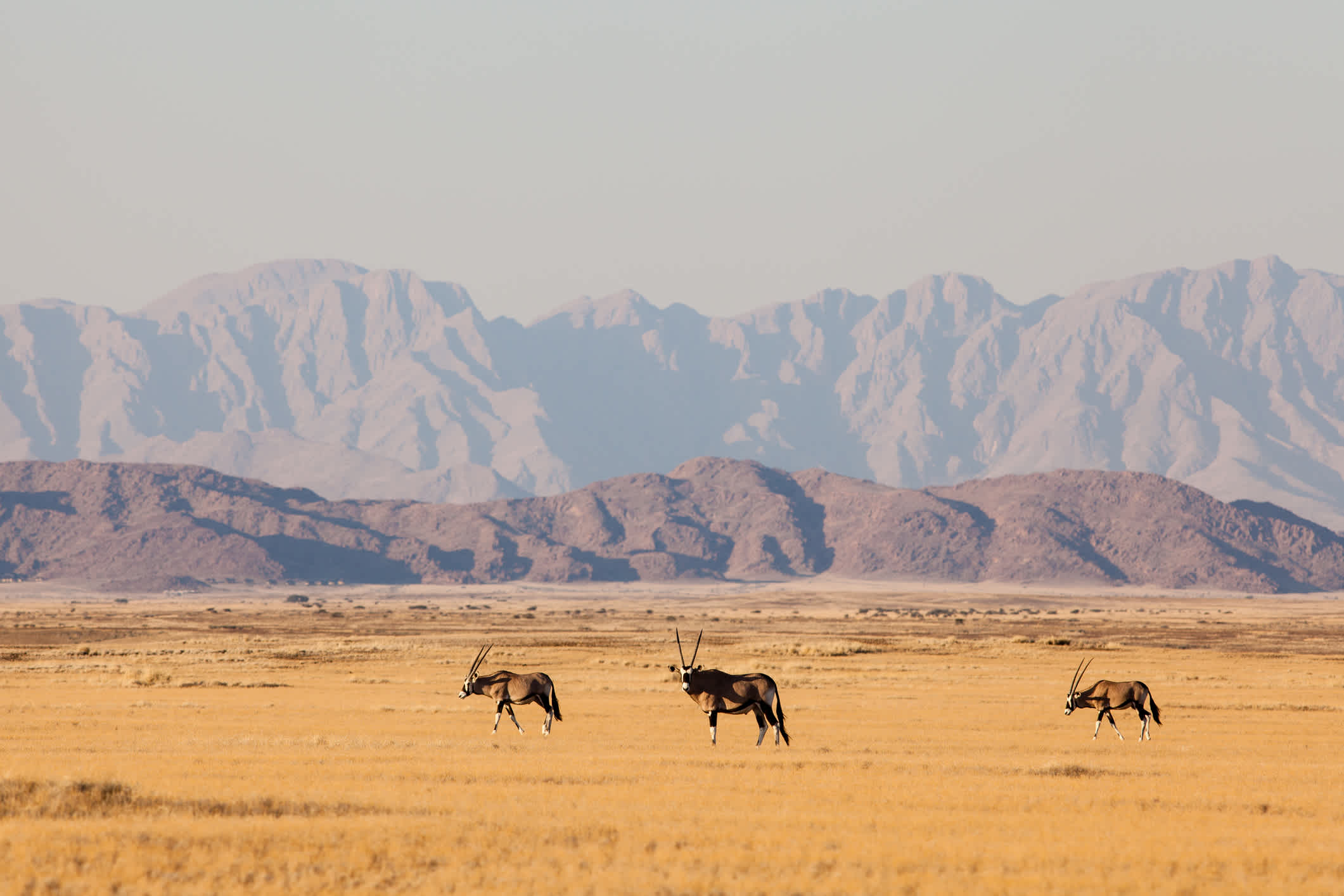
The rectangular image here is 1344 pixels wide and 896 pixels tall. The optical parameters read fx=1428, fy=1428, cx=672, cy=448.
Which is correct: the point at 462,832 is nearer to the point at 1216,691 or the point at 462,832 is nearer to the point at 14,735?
the point at 14,735

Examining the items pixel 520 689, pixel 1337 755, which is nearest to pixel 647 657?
pixel 520 689

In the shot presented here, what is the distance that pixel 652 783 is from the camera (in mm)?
24016

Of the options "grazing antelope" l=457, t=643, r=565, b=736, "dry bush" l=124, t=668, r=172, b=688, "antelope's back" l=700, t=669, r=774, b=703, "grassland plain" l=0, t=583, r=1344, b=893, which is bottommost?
"dry bush" l=124, t=668, r=172, b=688

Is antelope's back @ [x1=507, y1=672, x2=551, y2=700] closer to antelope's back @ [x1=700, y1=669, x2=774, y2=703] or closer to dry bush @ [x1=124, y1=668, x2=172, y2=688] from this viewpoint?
antelope's back @ [x1=700, y1=669, x2=774, y2=703]

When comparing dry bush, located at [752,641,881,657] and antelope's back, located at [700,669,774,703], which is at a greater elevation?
antelope's back, located at [700,669,774,703]

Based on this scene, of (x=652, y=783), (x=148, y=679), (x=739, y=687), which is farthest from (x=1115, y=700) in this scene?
(x=148, y=679)

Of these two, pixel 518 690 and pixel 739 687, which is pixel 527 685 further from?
pixel 739 687

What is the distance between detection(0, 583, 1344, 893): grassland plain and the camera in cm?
1636

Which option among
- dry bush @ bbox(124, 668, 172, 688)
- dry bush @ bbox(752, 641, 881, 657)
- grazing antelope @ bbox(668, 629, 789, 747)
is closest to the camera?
grazing antelope @ bbox(668, 629, 789, 747)

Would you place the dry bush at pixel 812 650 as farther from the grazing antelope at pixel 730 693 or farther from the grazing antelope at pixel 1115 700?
the grazing antelope at pixel 730 693

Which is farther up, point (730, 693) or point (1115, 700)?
point (730, 693)

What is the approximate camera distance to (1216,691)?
165 feet

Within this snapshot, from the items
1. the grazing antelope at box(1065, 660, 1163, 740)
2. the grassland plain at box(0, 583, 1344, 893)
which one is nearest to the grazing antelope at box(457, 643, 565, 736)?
the grassland plain at box(0, 583, 1344, 893)

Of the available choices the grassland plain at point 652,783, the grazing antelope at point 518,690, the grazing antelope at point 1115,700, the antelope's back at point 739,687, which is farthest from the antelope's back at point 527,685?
the grazing antelope at point 1115,700
